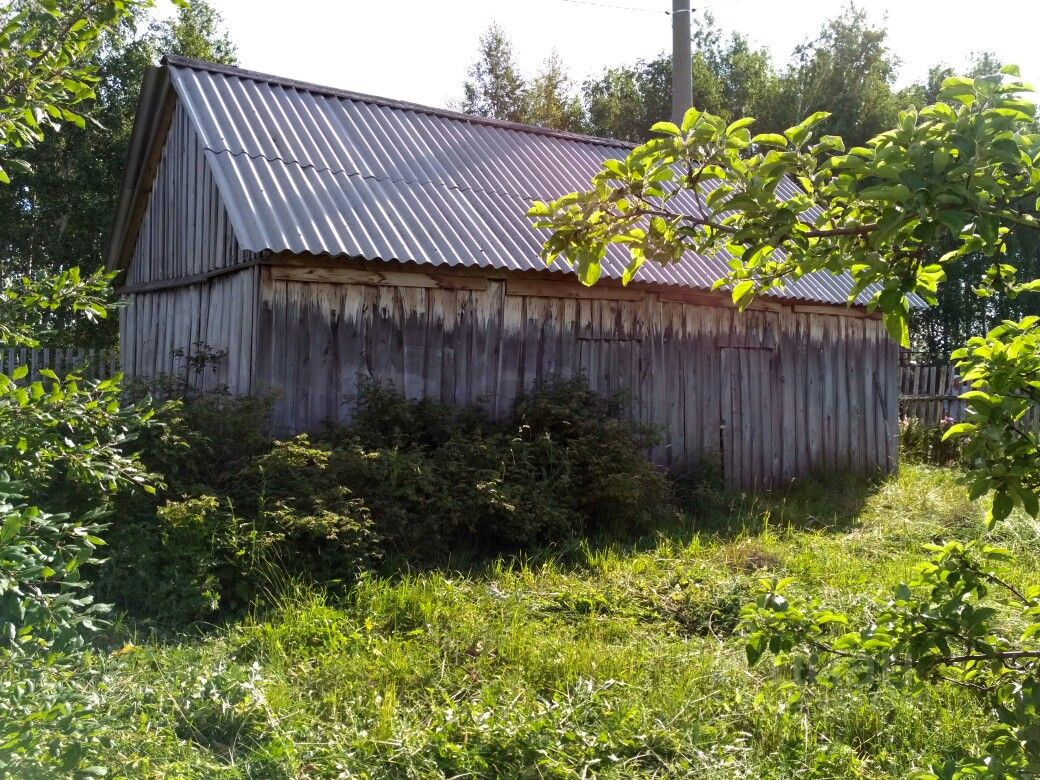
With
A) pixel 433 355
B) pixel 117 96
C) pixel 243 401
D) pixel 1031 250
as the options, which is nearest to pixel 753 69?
pixel 1031 250

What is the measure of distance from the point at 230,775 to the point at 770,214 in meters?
3.10

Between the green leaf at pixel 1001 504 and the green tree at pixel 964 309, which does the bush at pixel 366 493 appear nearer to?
the green leaf at pixel 1001 504

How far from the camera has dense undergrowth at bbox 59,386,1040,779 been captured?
4.18 metres

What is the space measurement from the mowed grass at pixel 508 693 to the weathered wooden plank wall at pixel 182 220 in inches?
182

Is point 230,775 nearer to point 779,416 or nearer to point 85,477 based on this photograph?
point 85,477

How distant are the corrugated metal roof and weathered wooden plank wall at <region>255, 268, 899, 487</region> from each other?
1.41 ft

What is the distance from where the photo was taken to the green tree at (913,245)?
6.70ft

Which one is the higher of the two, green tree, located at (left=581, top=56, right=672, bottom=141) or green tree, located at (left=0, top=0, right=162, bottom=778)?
green tree, located at (left=581, top=56, right=672, bottom=141)

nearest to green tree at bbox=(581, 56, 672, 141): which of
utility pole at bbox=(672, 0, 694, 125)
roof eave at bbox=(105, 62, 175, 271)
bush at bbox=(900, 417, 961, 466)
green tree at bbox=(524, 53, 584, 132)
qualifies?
green tree at bbox=(524, 53, 584, 132)

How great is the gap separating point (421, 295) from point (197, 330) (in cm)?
271

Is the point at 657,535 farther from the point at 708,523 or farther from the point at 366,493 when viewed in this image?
the point at 366,493

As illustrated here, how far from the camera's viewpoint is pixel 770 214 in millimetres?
2363

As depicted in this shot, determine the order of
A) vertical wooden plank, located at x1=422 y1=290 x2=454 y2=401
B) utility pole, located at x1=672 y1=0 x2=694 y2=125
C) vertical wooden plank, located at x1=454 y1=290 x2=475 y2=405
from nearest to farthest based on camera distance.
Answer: vertical wooden plank, located at x1=422 y1=290 x2=454 y2=401, vertical wooden plank, located at x1=454 y1=290 x2=475 y2=405, utility pole, located at x1=672 y1=0 x2=694 y2=125

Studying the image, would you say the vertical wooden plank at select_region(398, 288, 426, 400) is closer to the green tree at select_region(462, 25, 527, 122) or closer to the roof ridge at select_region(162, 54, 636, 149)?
the roof ridge at select_region(162, 54, 636, 149)
